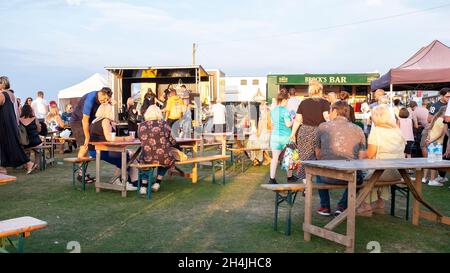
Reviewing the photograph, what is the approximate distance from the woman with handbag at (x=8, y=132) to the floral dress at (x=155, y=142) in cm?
217

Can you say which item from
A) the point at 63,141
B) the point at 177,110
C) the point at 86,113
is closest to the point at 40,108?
the point at 63,141

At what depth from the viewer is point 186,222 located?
15.3 ft

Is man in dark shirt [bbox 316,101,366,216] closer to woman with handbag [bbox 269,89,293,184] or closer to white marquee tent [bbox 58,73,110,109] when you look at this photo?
woman with handbag [bbox 269,89,293,184]

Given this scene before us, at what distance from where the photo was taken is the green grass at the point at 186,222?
3.90 m

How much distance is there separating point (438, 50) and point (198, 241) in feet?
28.5

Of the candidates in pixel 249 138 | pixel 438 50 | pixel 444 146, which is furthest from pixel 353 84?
pixel 444 146

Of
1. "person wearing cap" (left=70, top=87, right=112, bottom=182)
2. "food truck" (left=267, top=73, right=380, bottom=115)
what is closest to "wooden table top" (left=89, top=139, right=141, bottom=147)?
"person wearing cap" (left=70, top=87, right=112, bottom=182)

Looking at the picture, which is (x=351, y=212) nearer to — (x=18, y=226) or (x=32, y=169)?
(x=18, y=226)

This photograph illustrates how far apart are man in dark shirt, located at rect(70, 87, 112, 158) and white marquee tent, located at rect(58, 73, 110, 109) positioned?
1331 centimetres

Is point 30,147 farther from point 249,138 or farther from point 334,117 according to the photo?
point 334,117

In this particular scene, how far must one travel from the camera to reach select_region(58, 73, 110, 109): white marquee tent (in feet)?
67.2

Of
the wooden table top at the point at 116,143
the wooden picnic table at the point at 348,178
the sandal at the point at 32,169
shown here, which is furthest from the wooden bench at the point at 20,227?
the sandal at the point at 32,169

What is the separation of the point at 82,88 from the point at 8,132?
14.6m
